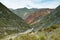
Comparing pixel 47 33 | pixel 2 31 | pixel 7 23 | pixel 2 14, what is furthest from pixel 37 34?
pixel 2 14

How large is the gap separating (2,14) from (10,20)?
24.1 feet

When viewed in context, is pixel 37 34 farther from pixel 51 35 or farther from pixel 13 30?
pixel 13 30

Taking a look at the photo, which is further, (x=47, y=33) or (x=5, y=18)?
→ (x=5, y=18)

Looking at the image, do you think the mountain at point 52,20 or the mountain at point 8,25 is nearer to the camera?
the mountain at point 52,20

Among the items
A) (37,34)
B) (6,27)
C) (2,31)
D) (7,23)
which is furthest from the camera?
(7,23)

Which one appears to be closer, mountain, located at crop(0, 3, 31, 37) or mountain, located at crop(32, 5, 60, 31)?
mountain, located at crop(32, 5, 60, 31)

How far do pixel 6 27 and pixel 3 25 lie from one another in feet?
6.46

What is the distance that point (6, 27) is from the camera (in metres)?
118

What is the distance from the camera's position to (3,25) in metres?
118

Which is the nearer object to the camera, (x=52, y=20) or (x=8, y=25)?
(x=52, y=20)

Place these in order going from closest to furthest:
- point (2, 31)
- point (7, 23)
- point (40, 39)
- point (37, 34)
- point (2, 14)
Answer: point (40, 39) < point (37, 34) < point (2, 31) < point (7, 23) < point (2, 14)

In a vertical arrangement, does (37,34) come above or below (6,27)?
above

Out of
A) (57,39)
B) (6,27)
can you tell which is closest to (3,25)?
(6,27)

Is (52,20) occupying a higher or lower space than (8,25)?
higher
